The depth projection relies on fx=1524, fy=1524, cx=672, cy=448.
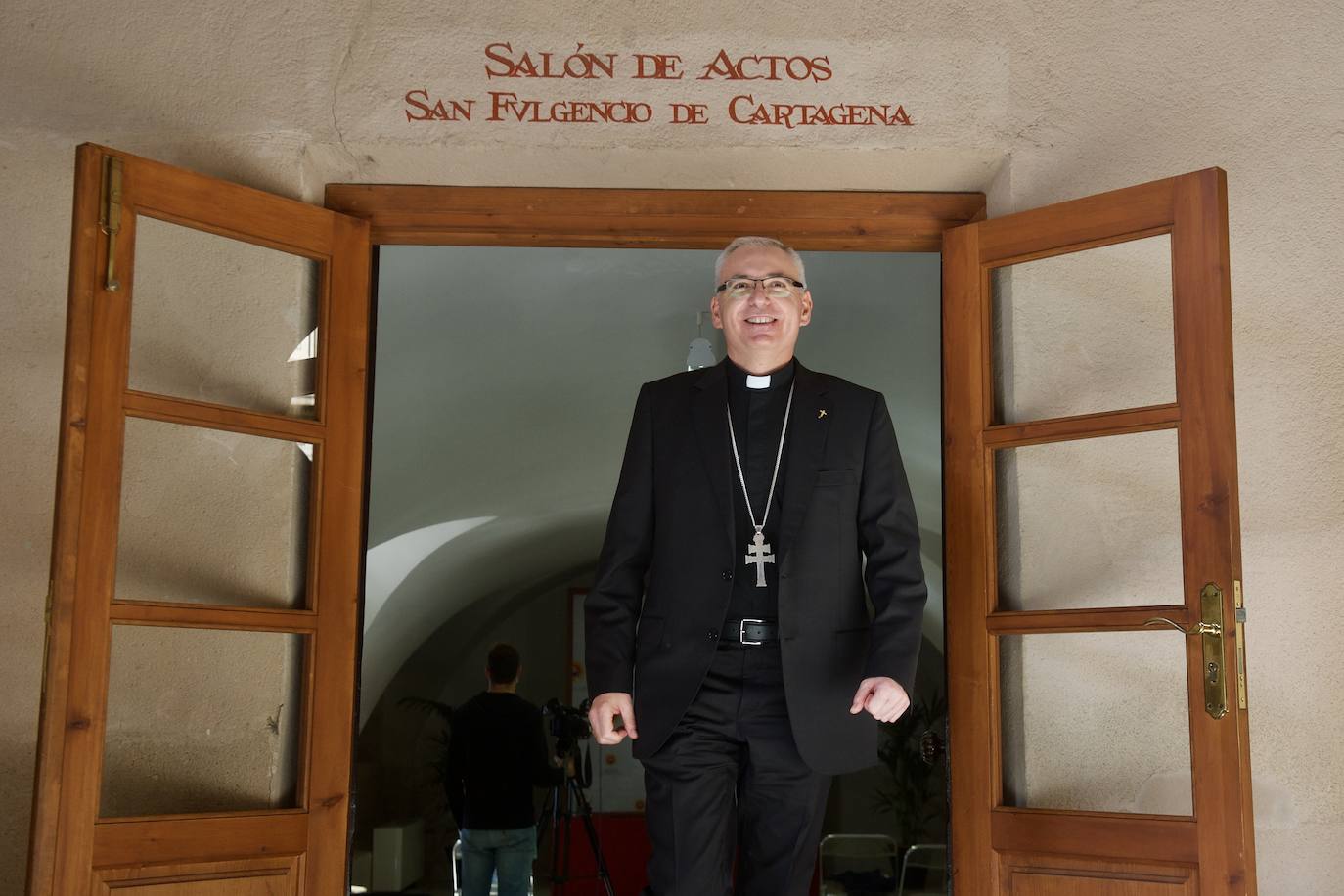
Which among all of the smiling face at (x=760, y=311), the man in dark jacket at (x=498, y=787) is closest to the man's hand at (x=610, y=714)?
the smiling face at (x=760, y=311)

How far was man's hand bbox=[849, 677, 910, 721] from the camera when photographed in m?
3.09

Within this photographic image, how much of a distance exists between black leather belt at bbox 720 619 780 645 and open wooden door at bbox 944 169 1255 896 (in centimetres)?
79

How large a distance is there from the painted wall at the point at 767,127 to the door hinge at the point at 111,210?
0.67 metres

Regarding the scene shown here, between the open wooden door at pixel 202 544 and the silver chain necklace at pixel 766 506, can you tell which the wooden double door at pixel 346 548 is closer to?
the open wooden door at pixel 202 544

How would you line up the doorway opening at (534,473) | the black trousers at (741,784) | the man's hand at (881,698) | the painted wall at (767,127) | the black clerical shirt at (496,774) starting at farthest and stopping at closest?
1. the doorway opening at (534,473)
2. the black clerical shirt at (496,774)
3. the painted wall at (767,127)
4. the black trousers at (741,784)
5. the man's hand at (881,698)

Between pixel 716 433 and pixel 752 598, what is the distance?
399mm

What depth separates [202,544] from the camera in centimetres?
386


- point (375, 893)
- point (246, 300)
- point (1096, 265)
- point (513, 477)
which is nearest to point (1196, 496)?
point (1096, 265)

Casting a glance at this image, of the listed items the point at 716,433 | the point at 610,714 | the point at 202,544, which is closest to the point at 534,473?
the point at 202,544

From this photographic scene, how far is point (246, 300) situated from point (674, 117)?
1.25 meters

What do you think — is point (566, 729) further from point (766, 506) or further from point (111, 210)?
point (111, 210)

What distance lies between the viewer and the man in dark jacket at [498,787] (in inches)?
→ 258

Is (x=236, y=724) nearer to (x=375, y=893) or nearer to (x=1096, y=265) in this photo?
(x=1096, y=265)

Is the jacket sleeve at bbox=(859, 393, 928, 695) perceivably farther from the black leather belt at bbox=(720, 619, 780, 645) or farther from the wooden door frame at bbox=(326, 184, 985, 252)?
the wooden door frame at bbox=(326, 184, 985, 252)
